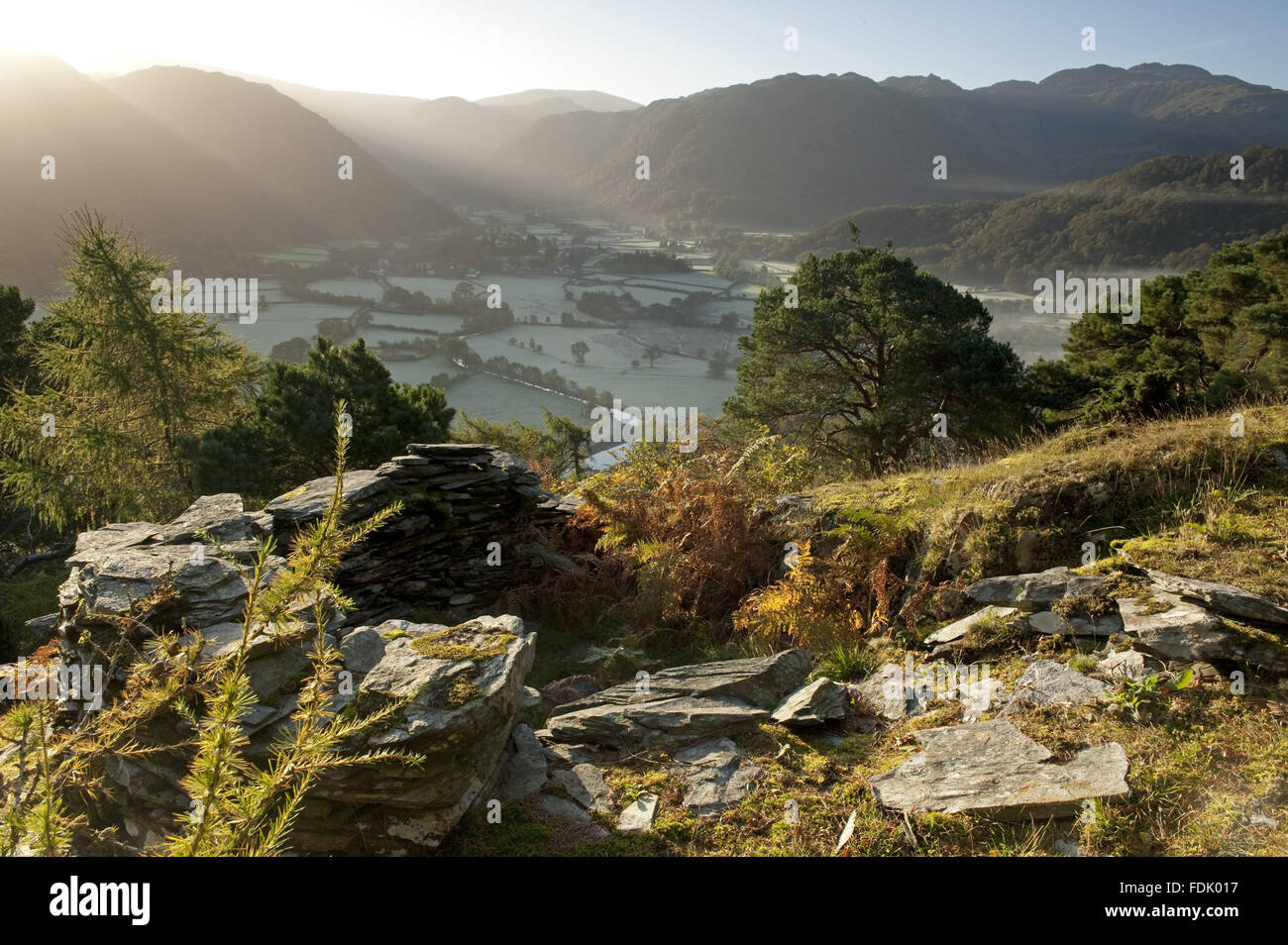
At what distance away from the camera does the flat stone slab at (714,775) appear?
3934mm

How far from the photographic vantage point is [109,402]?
1636cm

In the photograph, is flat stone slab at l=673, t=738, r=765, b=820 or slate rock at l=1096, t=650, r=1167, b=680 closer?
flat stone slab at l=673, t=738, r=765, b=820

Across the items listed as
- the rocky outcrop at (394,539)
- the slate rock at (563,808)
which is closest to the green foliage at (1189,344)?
the rocky outcrop at (394,539)

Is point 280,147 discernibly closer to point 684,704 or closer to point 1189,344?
point 1189,344

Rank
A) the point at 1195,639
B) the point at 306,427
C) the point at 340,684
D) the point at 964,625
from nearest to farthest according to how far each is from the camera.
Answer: the point at 340,684 < the point at 1195,639 < the point at 964,625 < the point at 306,427

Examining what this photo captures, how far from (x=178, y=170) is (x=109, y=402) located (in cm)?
12192

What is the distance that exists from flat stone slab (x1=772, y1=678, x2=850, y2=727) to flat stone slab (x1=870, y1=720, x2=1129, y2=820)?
0.70 metres

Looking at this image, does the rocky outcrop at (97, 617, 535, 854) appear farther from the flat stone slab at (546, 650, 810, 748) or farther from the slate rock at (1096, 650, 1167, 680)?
the slate rock at (1096, 650, 1167, 680)

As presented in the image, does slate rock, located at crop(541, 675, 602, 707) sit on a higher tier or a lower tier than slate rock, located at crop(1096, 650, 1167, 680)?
lower

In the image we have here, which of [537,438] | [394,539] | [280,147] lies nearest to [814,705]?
[394,539]

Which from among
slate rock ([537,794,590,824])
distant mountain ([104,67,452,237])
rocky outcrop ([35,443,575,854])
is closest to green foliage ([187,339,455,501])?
rocky outcrop ([35,443,575,854])

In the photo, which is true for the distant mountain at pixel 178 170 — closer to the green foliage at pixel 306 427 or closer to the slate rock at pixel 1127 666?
the green foliage at pixel 306 427

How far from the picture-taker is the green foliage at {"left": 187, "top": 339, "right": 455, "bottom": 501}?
1588cm
